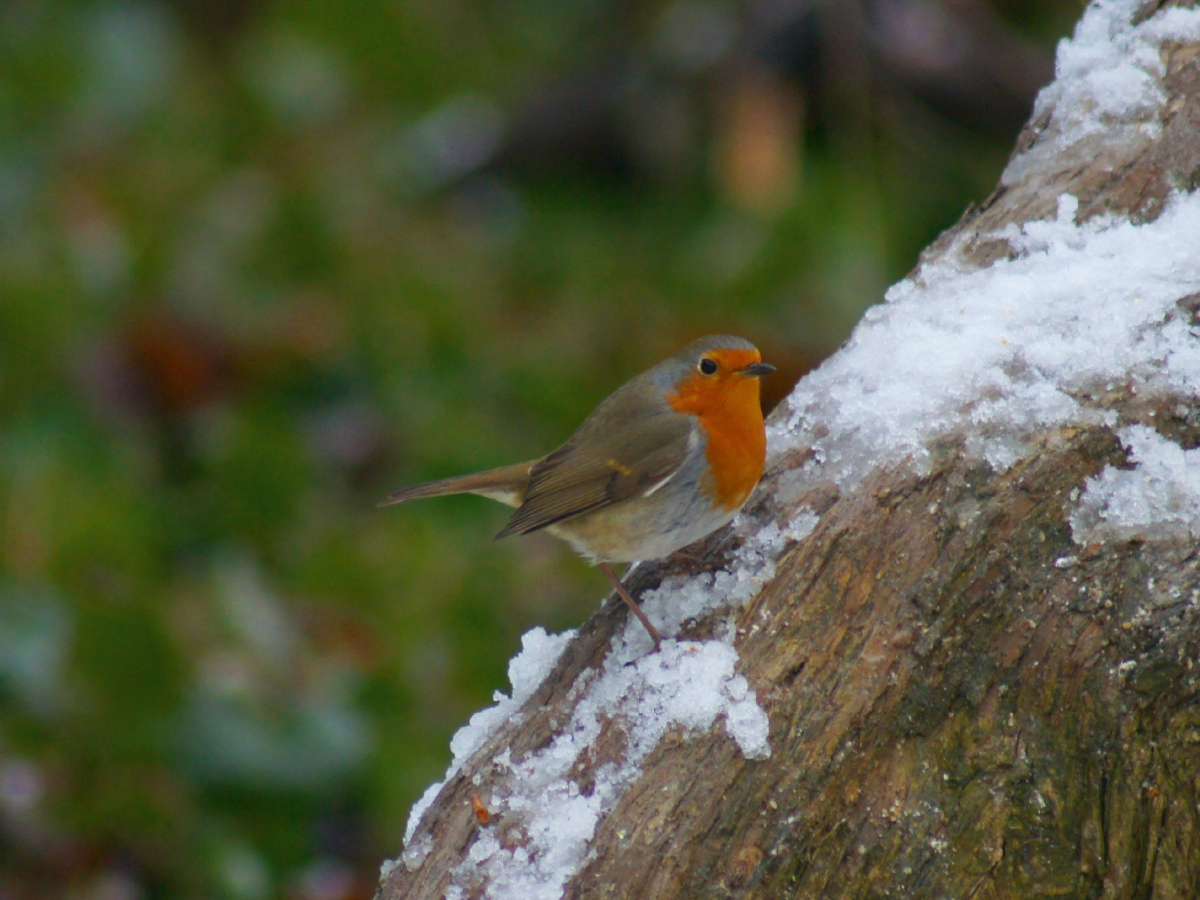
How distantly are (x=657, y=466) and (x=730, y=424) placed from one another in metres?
0.20

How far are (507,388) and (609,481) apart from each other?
2297 mm

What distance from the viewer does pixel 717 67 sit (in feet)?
19.6

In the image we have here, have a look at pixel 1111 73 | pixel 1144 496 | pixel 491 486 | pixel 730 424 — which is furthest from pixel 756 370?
pixel 1111 73

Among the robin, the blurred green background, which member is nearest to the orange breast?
the robin

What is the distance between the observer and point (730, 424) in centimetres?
251

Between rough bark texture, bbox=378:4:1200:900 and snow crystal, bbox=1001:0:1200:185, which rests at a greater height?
snow crystal, bbox=1001:0:1200:185

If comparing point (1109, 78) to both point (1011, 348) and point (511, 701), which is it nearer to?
point (1011, 348)

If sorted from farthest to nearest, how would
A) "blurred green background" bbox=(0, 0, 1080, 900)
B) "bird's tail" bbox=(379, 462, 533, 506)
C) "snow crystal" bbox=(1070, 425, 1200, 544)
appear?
"blurred green background" bbox=(0, 0, 1080, 900) < "bird's tail" bbox=(379, 462, 533, 506) < "snow crystal" bbox=(1070, 425, 1200, 544)

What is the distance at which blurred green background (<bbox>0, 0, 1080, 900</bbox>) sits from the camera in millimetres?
3363

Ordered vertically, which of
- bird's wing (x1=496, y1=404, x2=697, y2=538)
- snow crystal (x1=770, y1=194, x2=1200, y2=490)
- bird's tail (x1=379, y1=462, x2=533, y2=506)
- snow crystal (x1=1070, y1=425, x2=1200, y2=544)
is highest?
snow crystal (x1=770, y1=194, x2=1200, y2=490)

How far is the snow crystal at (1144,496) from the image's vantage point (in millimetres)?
1968

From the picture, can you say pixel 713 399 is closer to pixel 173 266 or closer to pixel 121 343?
pixel 121 343

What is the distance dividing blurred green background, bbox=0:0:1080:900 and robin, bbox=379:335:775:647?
107 centimetres

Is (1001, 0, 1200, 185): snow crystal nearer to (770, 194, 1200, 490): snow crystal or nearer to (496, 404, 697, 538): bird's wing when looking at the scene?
(770, 194, 1200, 490): snow crystal
